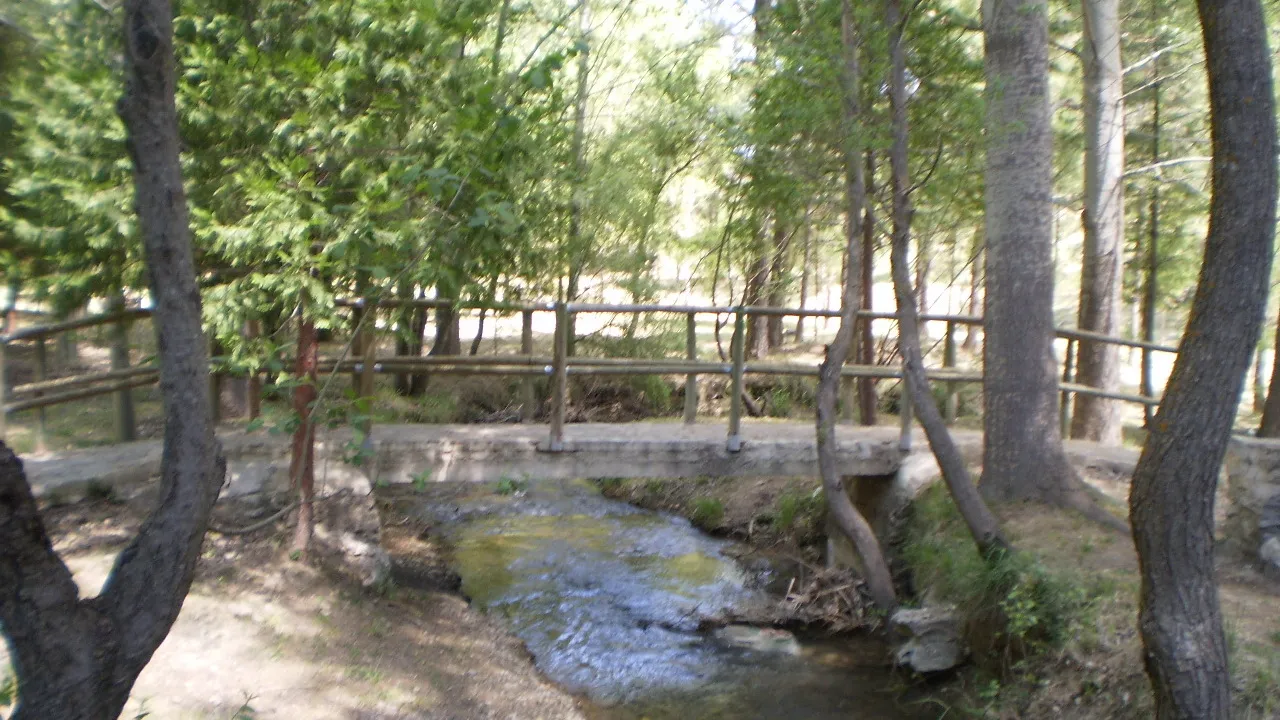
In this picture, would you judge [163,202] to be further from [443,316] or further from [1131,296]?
[1131,296]

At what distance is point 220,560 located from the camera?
627 cm

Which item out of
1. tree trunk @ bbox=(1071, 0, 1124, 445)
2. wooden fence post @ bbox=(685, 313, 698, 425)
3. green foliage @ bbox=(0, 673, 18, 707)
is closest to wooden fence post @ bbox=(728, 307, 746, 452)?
wooden fence post @ bbox=(685, 313, 698, 425)

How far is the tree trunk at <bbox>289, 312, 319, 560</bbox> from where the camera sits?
6.27 m

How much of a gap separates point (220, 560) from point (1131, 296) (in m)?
16.9

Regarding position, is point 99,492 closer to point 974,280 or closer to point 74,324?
point 74,324

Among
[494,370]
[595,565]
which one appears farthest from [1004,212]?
[595,565]

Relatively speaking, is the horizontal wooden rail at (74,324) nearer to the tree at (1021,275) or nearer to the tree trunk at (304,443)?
the tree trunk at (304,443)

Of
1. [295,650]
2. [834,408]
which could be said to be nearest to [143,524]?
[295,650]

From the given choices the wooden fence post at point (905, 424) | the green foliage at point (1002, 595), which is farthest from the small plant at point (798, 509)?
the green foliage at point (1002, 595)

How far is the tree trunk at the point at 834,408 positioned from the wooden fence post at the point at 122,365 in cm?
535

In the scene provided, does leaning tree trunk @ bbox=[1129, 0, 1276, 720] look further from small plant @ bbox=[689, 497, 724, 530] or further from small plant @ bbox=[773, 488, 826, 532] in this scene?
small plant @ bbox=[689, 497, 724, 530]

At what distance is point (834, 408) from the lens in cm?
819

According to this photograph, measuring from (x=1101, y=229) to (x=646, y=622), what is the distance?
21.3 ft

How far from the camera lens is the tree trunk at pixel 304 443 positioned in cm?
627
